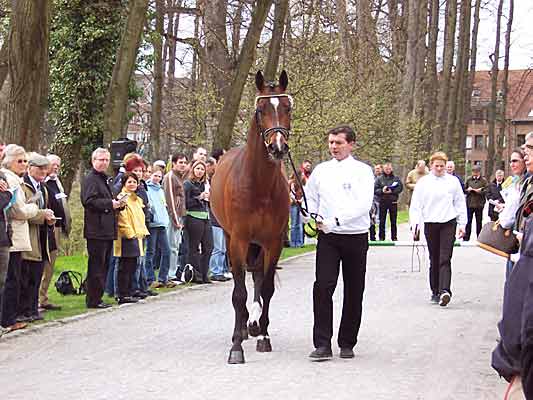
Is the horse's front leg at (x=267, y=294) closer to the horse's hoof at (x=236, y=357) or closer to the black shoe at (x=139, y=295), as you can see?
the horse's hoof at (x=236, y=357)

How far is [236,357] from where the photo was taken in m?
10.1

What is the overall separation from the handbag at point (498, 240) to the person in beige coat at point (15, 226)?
4921mm

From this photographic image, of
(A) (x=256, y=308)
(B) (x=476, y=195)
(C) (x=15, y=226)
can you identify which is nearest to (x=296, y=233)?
(B) (x=476, y=195)

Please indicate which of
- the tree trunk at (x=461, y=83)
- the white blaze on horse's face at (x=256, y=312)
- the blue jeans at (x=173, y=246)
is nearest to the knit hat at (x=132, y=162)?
the blue jeans at (x=173, y=246)

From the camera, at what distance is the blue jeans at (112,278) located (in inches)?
602

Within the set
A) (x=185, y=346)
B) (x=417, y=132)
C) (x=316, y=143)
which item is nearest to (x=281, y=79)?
(x=185, y=346)

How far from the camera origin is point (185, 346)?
11109 millimetres

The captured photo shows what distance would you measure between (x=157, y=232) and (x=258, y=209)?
611 cm

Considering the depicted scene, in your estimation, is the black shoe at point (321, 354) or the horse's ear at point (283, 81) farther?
the horse's ear at point (283, 81)

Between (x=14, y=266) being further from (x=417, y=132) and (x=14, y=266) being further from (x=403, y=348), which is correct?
(x=417, y=132)

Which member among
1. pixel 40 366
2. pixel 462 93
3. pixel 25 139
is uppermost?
pixel 462 93

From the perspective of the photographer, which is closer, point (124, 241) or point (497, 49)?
point (124, 241)

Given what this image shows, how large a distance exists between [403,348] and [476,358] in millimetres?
818

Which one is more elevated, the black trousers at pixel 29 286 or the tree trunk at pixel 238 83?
the tree trunk at pixel 238 83
